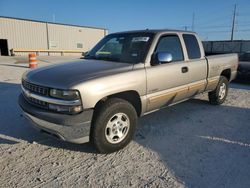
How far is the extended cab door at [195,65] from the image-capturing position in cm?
489

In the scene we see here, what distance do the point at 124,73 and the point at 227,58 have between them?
3839mm

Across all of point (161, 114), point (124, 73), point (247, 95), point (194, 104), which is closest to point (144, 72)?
point (124, 73)

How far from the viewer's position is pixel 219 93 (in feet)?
20.1

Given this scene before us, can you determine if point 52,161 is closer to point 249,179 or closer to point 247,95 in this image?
point 249,179

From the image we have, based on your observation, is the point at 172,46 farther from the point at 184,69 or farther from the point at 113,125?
the point at 113,125

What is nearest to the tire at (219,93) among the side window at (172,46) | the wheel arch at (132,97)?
the side window at (172,46)

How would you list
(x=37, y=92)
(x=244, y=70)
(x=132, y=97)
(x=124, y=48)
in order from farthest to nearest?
1. (x=244, y=70)
2. (x=124, y=48)
3. (x=132, y=97)
4. (x=37, y=92)

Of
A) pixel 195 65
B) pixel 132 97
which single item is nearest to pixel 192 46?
pixel 195 65

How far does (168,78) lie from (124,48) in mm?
1013

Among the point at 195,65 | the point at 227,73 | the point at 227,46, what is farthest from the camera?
the point at 227,46

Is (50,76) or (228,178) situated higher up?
(50,76)

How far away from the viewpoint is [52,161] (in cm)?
333

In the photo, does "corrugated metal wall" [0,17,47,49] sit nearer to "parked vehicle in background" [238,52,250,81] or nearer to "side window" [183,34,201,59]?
"parked vehicle in background" [238,52,250,81]

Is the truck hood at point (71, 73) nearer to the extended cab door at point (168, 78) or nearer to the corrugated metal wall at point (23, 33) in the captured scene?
the extended cab door at point (168, 78)
